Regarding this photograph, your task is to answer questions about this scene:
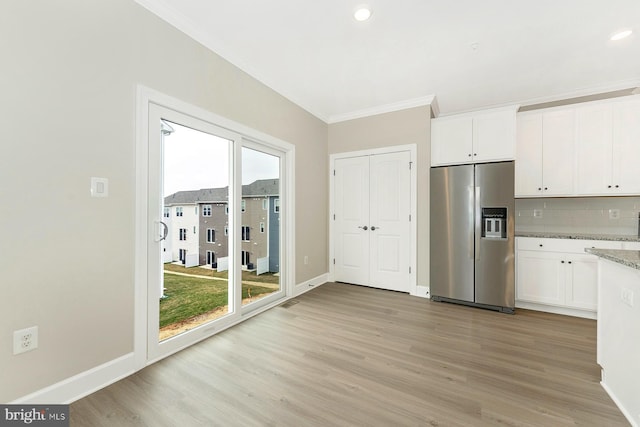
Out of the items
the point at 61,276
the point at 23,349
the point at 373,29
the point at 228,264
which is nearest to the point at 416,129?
the point at 373,29

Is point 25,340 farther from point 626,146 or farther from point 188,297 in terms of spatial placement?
point 626,146

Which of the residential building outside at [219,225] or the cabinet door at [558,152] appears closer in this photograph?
the residential building outside at [219,225]

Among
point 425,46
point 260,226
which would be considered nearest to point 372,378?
point 260,226

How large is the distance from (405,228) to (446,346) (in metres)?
1.79

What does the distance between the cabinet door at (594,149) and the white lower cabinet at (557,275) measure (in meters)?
0.75

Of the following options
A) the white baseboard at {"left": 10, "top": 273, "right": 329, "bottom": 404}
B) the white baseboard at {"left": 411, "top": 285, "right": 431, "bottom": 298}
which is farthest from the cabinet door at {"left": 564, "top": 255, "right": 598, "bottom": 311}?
the white baseboard at {"left": 10, "top": 273, "right": 329, "bottom": 404}

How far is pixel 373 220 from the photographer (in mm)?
4062

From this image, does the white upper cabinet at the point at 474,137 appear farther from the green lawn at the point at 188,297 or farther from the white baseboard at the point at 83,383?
the white baseboard at the point at 83,383

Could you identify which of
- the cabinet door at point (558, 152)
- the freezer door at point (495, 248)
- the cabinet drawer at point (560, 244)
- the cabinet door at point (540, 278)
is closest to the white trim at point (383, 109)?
the freezer door at point (495, 248)

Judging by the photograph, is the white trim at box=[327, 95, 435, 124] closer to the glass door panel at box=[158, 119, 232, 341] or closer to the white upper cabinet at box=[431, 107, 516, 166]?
the white upper cabinet at box=[431, 107, 516, 166]

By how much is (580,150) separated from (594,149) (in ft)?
0.41

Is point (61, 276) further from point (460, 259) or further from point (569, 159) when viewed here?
point (569, 159)

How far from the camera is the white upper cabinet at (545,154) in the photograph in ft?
10.7

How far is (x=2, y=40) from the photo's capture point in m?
1.38
